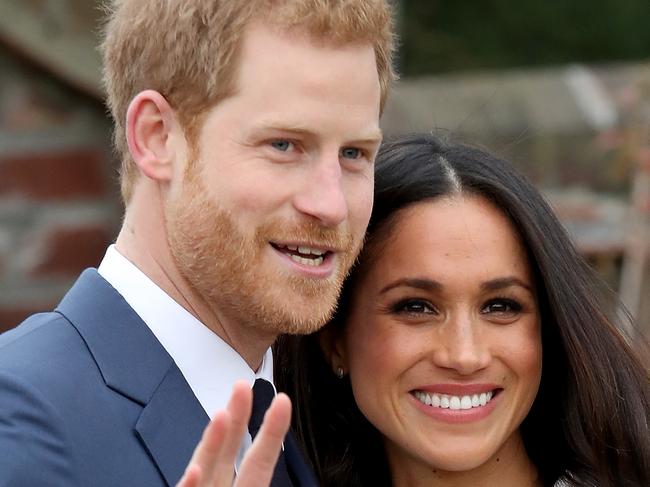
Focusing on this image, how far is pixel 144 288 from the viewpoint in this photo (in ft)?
9.48

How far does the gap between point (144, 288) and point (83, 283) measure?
12cm

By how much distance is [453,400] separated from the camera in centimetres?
328

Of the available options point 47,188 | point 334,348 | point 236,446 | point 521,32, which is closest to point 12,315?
point 47,188

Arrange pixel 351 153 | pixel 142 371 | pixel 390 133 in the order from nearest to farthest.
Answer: pixel 142 371 → pixel 351 153 → pixel 390 133

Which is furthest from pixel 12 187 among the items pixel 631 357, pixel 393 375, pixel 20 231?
pixel 631 357

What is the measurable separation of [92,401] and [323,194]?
577 mm

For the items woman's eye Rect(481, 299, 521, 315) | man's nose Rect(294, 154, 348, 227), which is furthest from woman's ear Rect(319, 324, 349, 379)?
man's nose Rect(294, 154, 348, 227)

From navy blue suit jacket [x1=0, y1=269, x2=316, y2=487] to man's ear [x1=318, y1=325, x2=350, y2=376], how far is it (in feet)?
2.34

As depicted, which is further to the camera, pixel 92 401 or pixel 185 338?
pixel 185 338

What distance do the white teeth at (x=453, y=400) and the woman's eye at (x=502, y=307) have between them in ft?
0.59

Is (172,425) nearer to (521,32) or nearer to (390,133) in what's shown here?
(390,133)

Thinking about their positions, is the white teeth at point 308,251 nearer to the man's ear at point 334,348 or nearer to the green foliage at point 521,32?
the man's ear at point 334,348

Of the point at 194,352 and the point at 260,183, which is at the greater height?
the point at 260,183

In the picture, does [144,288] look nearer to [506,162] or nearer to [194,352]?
[194,352]
